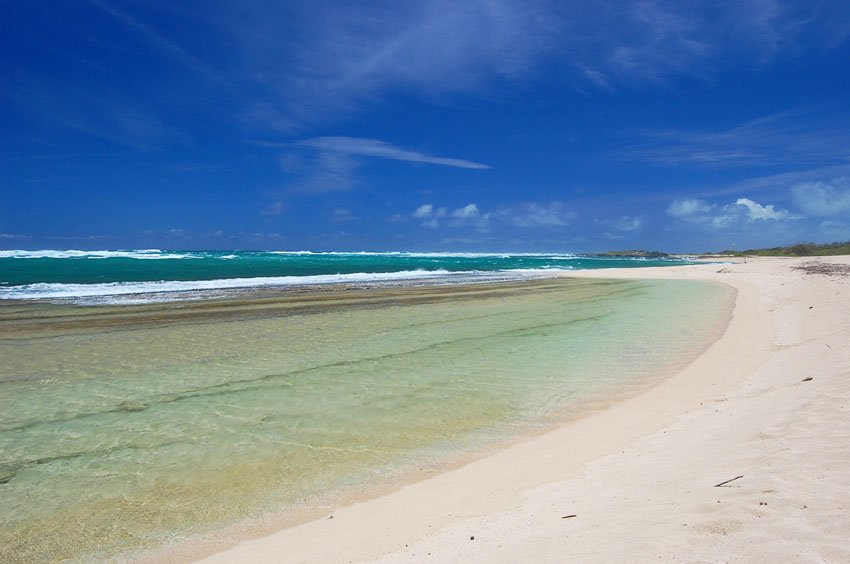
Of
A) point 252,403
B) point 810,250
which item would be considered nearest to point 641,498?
point 252,403

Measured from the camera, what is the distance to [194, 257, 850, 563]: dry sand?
324 cm

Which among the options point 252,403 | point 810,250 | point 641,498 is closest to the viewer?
point 641,498

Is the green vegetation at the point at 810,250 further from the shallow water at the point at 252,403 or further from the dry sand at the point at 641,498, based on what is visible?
the dry sand at the point at 641,498

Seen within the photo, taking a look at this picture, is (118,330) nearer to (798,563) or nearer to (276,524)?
(276,524)

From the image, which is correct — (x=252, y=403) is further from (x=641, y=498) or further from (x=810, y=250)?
(x=810, y=250)

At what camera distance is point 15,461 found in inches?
232

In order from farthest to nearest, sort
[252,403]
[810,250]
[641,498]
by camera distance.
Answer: [810,250], [252,403], [641,498]

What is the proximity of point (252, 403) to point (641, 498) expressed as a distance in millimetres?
6288

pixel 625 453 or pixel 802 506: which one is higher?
pixel 802 506

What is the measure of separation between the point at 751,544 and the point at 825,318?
14.3 m

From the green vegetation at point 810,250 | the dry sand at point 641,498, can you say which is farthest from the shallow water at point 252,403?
the green vegetation at point 810,250

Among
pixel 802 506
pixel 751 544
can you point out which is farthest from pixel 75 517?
pixel 802 506

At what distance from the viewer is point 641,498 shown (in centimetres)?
409

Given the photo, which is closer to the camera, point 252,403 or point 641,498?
point 641,498
